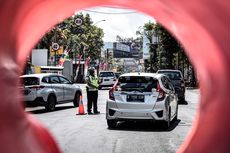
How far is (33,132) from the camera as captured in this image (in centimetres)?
407

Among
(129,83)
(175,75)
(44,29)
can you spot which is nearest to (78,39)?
(175,75)

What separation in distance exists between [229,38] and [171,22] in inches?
42.2

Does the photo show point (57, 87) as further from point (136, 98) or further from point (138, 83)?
point (136, 98)

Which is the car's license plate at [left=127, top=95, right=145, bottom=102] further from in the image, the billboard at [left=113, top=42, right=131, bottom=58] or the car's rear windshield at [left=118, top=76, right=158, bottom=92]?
the billboard at [left=113, top=42, right=131, bottom=58]

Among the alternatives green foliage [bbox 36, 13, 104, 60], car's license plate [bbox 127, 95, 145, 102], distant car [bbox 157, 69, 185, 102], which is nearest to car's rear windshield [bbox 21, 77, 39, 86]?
car's license plate [bbox 127, 95, 145, 102]

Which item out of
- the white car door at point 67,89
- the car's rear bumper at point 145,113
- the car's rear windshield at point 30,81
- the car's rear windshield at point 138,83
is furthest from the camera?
the white car door at point 67,89

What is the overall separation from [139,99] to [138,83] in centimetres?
54

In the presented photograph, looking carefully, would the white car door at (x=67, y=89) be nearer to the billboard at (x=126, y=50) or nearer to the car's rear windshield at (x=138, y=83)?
the car's rear windshield at (x=138, y=83)

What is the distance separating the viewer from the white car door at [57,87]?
20.1 metres

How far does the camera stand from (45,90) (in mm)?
19234

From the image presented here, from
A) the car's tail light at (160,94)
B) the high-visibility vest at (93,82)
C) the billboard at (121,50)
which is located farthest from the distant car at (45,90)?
the billboard at (121,50)

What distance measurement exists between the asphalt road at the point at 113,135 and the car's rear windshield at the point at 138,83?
Result: 3.59 feet

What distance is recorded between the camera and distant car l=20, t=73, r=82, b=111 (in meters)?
18.9

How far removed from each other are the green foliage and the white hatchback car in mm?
51298
